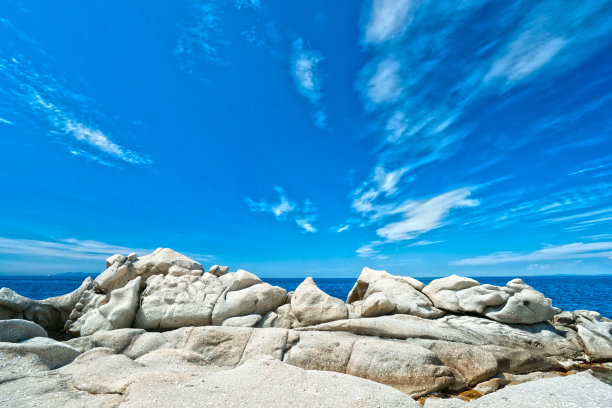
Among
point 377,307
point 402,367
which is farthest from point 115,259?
point 402,367

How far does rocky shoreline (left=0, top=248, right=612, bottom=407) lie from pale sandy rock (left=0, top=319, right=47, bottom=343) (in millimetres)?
51

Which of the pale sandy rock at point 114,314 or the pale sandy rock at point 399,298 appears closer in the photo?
the pale sandy rock at point 114,314

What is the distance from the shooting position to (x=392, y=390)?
432 inches

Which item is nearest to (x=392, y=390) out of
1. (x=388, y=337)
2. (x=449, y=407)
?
(x=449, y=407)

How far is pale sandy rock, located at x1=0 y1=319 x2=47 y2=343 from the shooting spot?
1562cm

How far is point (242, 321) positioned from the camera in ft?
65.4

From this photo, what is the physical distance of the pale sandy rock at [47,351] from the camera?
1358 cm

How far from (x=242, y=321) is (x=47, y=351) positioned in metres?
9.47

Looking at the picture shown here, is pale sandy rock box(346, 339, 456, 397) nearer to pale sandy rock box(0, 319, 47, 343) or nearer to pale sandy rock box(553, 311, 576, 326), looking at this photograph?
pale sandy rock box(553, 311, 576, 326)

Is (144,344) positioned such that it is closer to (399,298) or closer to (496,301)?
(399,298)

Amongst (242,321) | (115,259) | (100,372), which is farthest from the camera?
(115,259)

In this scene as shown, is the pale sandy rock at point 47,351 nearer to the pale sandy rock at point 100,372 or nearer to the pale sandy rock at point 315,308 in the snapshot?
the pale sandy rock at point 100,372

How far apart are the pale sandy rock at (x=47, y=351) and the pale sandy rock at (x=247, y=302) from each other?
767cm

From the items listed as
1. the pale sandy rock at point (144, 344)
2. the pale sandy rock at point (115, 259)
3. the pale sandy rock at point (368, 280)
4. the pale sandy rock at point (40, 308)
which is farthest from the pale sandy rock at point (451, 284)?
the pale sandy rock at point (40, 308)
